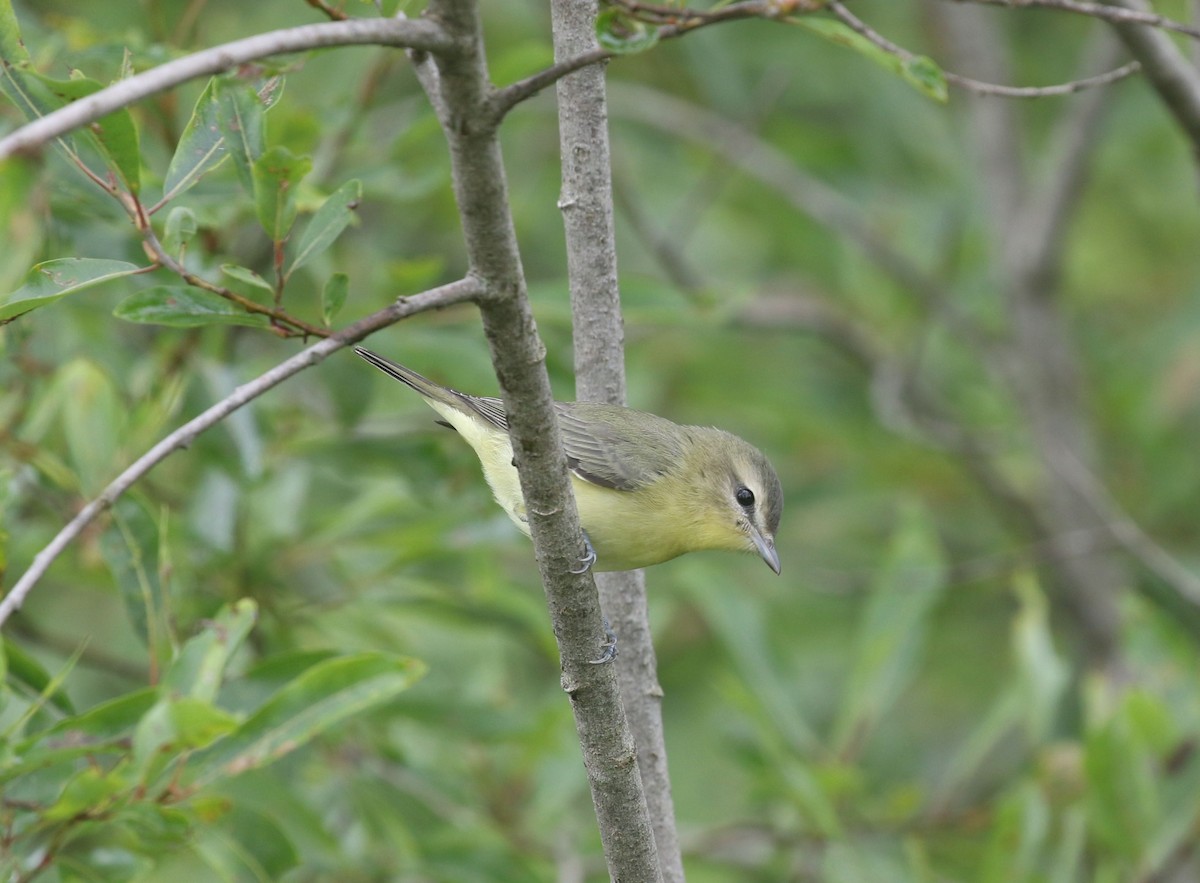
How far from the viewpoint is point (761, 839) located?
15.6 ft

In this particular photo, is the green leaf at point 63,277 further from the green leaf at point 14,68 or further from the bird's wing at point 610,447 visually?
the bird's wing at point 610,447

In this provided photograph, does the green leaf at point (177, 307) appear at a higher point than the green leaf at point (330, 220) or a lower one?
lower

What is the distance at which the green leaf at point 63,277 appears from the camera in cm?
195

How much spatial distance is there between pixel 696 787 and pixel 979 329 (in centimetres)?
262

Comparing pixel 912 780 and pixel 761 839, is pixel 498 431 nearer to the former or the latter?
pixel 761 839

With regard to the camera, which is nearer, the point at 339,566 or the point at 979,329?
the point at 339,566

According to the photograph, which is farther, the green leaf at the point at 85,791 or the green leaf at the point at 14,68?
the green leaf at the point at 85,791

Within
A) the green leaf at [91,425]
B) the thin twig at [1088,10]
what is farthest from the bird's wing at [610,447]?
the thin twig at [1088,10]

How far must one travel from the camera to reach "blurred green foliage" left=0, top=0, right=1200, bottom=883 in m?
2.64

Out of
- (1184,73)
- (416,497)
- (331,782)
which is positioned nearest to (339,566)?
(416,497)

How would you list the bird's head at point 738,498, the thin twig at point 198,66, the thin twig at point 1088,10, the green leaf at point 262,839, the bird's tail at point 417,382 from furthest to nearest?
the bird's head at point 738,498 → the bird's tail at point 417,382 → the green leaf at point 262,839 → the thin twig at point 1088,10 → the thin twig at point 198,66

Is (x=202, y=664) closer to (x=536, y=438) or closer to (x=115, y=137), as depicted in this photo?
(x=536, y=438)

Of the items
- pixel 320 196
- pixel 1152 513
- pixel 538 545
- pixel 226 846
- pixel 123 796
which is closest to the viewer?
pixel 538 545

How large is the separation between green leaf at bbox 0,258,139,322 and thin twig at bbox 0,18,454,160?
58 centimetres
